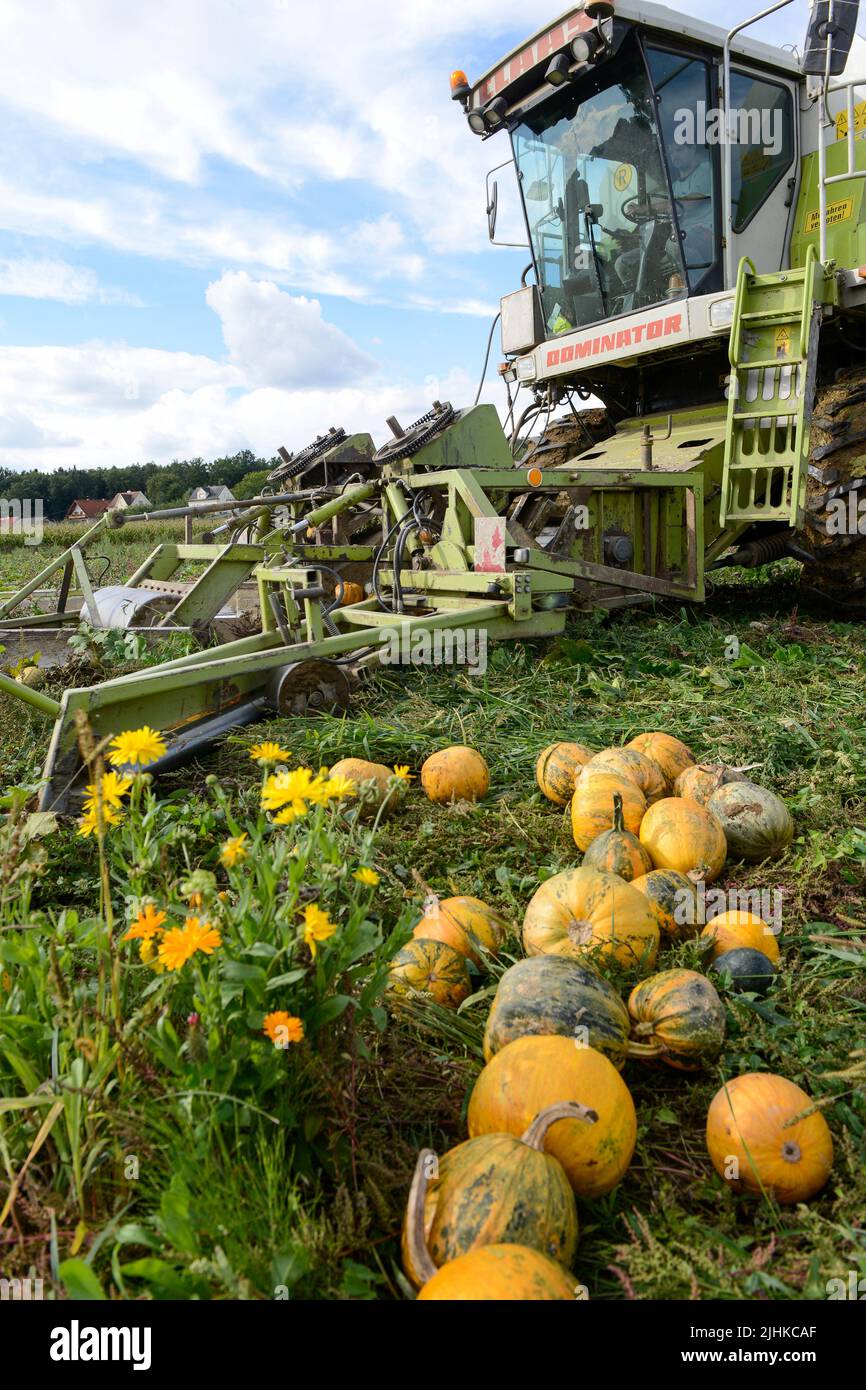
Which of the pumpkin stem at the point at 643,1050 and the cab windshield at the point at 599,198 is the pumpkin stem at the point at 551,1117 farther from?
the cab windshield at the point at 599,198

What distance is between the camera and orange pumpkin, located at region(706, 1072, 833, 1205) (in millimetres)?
1748

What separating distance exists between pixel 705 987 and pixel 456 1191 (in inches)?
32.1

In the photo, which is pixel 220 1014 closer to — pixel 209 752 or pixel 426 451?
pixel 209 752

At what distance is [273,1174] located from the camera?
59.2 inches

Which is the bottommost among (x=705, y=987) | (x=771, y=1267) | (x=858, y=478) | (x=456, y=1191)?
(x=771, y=1267)

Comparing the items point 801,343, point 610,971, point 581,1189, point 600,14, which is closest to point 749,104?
point 600,14

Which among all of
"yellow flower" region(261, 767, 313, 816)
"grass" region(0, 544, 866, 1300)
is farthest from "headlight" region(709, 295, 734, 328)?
"yellow flower" region(261, 767, 313, 816)

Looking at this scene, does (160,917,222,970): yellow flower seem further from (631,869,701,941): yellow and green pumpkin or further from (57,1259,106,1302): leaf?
(631,869,701,941): yellow and green pumpkin

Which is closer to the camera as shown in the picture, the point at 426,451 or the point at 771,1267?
the point at 771,1267

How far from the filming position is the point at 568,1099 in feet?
5.53

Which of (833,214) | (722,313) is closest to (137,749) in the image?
(722,313)

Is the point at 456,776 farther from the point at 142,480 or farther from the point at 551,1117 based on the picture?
the point at 142,480

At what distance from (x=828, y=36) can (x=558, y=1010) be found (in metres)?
6.22
